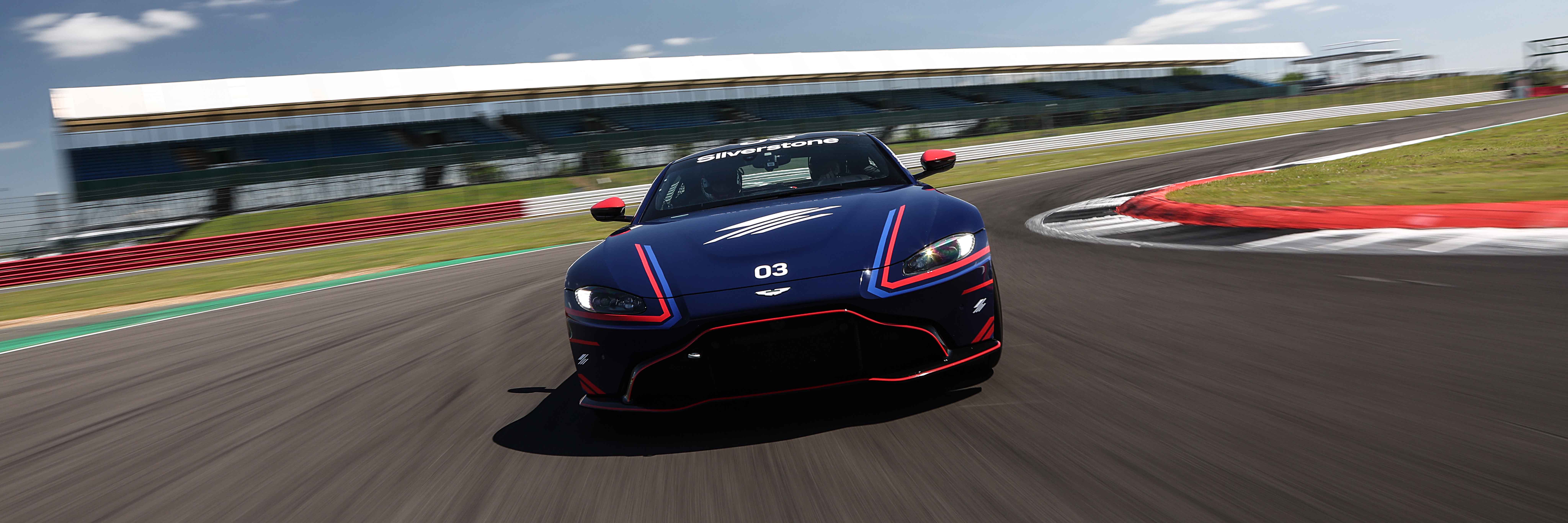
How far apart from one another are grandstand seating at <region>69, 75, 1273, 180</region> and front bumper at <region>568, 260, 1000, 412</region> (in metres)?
40.6

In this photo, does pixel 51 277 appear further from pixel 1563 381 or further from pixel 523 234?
pixel 1563 381

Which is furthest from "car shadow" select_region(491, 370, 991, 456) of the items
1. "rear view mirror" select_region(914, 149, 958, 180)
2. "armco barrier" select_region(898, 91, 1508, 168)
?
"armco barrier" select_region(898, 91, 1508, 168)

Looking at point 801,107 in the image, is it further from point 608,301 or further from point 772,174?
point 608,301

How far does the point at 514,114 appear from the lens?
138ft

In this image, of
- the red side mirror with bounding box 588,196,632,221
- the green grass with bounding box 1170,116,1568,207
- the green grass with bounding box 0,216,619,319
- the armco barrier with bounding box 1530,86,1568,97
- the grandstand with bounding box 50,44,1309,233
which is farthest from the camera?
the armco barrier with bounding box 1530,86,1568,97

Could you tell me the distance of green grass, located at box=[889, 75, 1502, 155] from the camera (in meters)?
38.0

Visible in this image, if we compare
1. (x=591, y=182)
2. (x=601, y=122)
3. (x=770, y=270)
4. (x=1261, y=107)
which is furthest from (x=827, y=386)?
(x=1261, y=107)

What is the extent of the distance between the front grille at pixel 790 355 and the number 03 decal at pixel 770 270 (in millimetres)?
180

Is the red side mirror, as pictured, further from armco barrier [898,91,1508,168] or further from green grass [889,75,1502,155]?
green grass [889,75,1502,155]

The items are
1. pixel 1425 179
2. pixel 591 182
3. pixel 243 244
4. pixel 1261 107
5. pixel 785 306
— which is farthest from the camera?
pixel 1261 107

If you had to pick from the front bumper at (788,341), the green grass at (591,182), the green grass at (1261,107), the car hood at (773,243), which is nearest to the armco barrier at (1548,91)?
the green grass at (1261,107)

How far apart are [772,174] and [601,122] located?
41235 millimetres

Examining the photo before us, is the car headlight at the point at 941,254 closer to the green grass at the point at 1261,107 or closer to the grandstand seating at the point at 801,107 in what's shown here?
the green grass at the point at 1261,107

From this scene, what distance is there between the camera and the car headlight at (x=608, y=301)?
269 centimetres
